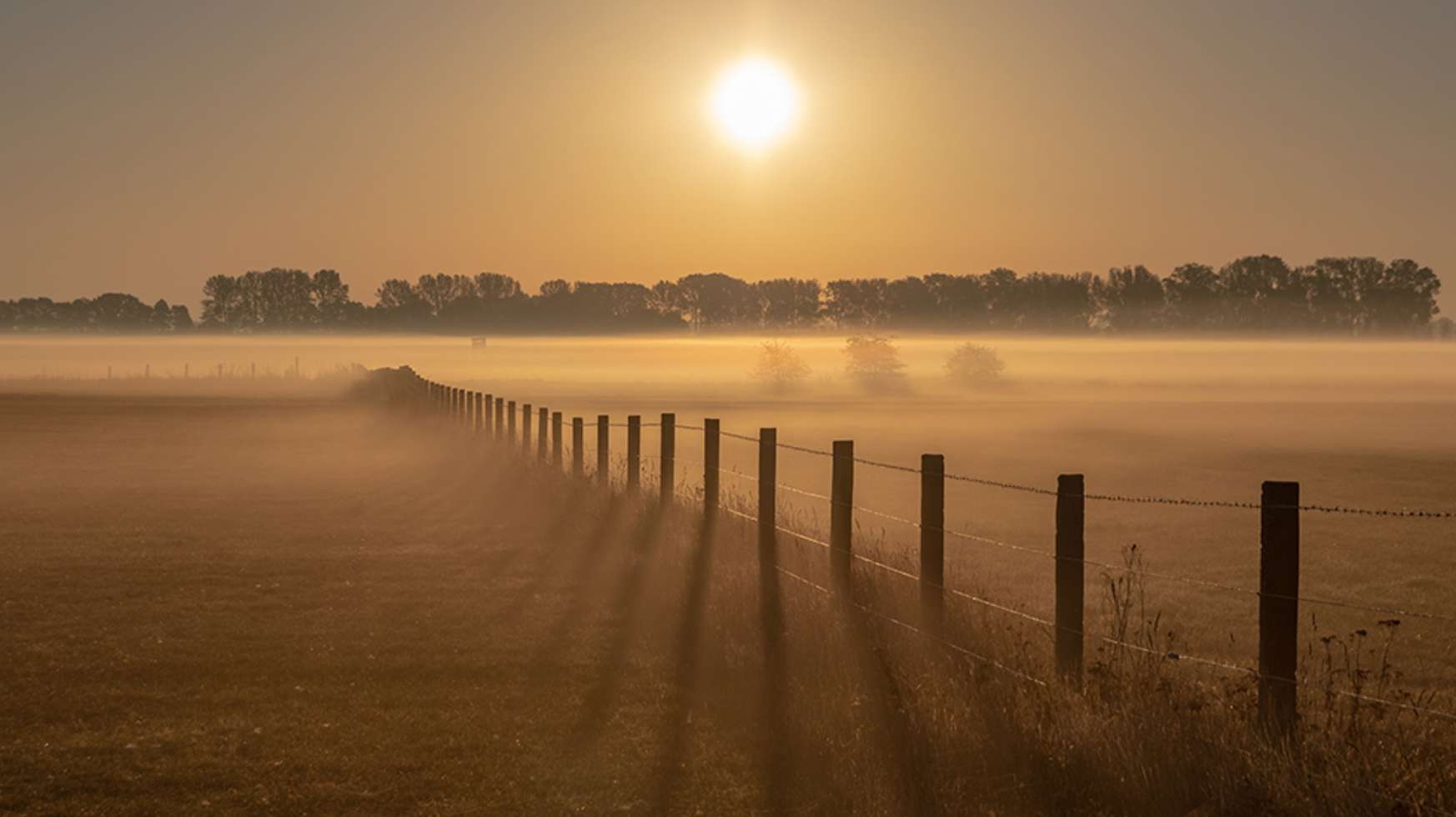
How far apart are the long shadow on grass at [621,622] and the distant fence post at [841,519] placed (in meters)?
1.78

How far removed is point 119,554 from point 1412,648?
13669 millimetres

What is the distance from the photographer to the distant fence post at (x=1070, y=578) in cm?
906

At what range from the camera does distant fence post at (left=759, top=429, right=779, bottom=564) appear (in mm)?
13734

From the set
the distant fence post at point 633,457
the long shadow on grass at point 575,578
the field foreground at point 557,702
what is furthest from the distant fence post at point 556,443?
the field foreground at point 557,702

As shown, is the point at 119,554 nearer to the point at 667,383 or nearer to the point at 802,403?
the point at 802,403

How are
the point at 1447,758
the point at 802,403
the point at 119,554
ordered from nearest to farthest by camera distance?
the point at 1447,758, the point at 119,554, the point at 802,403

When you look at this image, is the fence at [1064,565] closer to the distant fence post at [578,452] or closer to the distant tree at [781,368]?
the distant fence post at [578,452]

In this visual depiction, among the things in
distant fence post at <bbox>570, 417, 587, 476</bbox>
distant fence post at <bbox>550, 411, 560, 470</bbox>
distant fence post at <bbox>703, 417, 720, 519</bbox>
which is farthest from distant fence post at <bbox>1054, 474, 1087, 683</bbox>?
distant fence post at <bbox>550, 411, 560, 470</bbox>

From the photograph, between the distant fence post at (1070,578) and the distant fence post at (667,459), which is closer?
the distant fence post at (1070,578)

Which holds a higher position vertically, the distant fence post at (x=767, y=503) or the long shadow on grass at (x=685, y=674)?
the distant fence post at (x=767, y=503)

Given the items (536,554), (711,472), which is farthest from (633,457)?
(711,472)

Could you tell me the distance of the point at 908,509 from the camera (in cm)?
3150

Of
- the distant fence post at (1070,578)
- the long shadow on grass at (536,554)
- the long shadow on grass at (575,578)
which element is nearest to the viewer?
the distant fence post at (1070,578)

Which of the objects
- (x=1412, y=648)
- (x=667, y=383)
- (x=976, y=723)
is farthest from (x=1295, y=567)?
(x=667, y=383)
